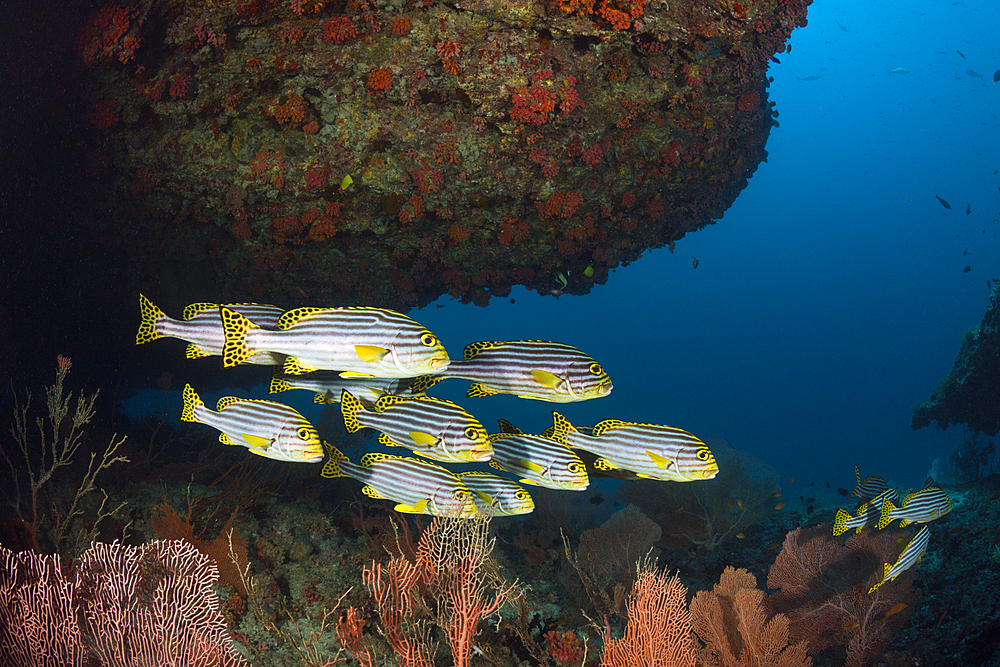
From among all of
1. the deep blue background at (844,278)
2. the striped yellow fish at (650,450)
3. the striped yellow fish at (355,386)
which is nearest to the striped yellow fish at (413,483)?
the striped yellow fish at (355,386)

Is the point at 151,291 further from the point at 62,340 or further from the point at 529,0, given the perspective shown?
the point at 529,0

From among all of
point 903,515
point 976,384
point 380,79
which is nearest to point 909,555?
point 903,515

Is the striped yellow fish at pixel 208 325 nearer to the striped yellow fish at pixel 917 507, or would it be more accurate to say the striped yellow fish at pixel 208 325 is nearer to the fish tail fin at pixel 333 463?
the fish tail fin at pixel 333 463

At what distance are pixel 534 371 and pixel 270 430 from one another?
1.86 m

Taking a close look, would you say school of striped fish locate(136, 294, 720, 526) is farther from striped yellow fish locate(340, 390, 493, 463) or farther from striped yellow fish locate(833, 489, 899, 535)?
striped yellow fish locate(833, 489, 899, 535)

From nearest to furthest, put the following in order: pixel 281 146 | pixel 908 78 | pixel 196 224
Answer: pixel 281 146 → pixel 196 224 → pixel 908 78

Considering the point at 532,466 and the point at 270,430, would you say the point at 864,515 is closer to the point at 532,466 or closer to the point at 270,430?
the point at 532,466

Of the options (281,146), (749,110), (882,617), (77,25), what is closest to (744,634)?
(882,617)

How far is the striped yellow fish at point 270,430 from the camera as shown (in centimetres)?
297

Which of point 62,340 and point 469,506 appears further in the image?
point 62,340

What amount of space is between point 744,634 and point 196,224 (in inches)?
361

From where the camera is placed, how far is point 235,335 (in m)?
2.82

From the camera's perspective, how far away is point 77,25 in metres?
5.20

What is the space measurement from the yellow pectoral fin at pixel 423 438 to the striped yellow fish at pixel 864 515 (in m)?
4.92
